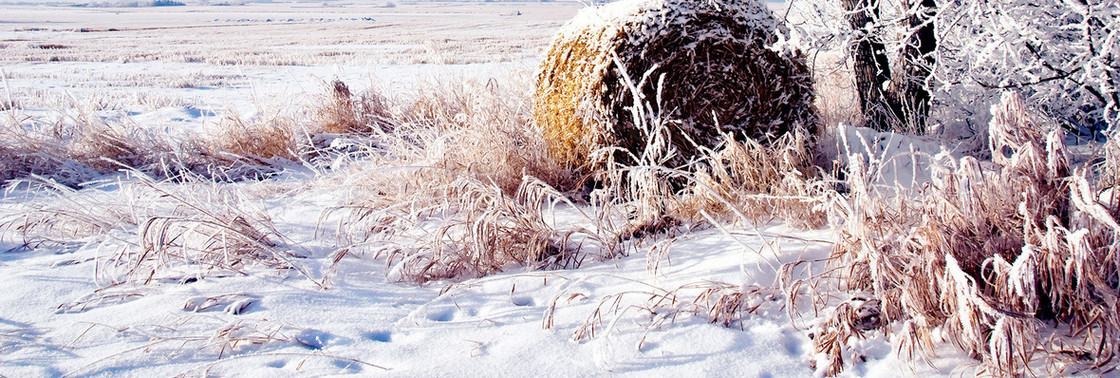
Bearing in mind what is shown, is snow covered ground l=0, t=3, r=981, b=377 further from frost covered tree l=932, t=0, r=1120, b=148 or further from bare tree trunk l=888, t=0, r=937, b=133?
bare tree trunk l=888, t=0, r=937, b=133

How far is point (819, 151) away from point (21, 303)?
150 inches

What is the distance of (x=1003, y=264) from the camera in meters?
1.76

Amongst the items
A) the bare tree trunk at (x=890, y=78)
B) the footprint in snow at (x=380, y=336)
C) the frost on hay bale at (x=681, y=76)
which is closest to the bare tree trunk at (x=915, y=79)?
the bare tree trunk at (x=890, y=78)

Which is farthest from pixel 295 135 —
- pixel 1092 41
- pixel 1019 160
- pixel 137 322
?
pixel 1092 41

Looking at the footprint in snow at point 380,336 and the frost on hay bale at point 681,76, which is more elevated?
the frost on hay bale at point 681,76

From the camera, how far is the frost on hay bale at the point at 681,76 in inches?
133

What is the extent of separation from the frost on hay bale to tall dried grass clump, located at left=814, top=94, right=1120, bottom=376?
4.50 feet

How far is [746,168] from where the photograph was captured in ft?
10.0

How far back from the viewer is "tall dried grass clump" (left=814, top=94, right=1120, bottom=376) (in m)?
1.69

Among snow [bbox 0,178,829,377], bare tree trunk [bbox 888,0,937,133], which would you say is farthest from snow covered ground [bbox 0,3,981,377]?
bare tree trunk [bbox 888,0,937,133]

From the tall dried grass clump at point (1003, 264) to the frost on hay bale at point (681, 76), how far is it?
1372 millimetres

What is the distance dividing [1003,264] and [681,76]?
1.92m

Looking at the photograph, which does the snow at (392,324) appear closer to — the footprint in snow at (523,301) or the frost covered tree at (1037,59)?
the footprint in snow at (523,301)

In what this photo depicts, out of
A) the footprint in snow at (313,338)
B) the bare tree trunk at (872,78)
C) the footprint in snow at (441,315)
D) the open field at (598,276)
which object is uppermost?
the bare tree trunk at (872,78)
